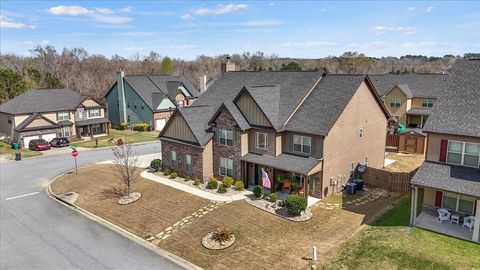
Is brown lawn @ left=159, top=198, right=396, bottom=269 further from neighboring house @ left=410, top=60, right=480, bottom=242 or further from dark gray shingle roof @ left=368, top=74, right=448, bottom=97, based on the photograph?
dark gray shingle roof @ left=368, top=74, right=448, bottom=97

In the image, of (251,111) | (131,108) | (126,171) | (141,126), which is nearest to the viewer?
(251,111)

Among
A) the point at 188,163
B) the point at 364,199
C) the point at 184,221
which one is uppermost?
the point at 188,163

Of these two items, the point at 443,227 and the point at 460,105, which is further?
the point at 460,105

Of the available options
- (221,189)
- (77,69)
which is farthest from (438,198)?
(77,69)

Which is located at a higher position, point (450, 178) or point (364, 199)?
point (450, 178)

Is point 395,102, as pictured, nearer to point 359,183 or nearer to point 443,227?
point 359,183

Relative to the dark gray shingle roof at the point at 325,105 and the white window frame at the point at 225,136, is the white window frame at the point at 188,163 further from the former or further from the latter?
the dark gray shingle roof at the point at 325,105

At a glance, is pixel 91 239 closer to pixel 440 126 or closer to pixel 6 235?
pixel 6 235

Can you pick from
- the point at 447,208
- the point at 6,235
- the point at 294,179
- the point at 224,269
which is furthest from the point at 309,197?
the point at 6,235
